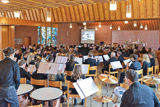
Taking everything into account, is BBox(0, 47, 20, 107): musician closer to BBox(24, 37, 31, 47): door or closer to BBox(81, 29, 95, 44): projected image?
BBox(24, 37, 31, 47): door

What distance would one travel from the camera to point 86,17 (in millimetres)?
13586

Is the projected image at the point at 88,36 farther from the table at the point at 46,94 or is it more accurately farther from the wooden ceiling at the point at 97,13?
the table at the point at 46,94

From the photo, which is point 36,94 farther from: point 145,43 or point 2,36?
point 145,43

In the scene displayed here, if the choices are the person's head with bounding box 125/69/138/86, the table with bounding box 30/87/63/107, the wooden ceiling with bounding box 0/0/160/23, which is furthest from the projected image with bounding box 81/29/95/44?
the person's head with bounding box 125/69/138/86


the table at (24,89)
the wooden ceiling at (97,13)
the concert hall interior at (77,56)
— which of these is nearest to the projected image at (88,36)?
the concert hall interior at (77,56)

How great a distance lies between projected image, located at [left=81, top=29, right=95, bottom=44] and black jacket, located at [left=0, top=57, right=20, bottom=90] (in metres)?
19.6

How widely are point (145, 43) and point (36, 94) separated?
17.8 metres

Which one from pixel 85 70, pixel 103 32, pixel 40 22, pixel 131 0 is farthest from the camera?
pixel 103 32

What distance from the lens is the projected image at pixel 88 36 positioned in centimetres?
2262

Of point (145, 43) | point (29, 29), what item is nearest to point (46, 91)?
point (29, 29)

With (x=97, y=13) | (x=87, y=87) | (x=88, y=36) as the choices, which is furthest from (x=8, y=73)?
(x=88, y=36)

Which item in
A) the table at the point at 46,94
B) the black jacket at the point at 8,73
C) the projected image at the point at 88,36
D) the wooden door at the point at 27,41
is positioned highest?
the projected image at the point at 88,36

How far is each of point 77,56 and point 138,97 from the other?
308 inches

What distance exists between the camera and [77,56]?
33.2 feet
